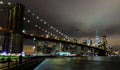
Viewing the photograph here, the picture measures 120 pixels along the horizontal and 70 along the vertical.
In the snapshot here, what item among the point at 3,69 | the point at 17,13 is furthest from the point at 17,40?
the point at 3,69

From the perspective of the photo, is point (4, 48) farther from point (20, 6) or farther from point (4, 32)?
point (20, 6)

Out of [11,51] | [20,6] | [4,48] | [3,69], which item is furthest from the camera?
[20,6]

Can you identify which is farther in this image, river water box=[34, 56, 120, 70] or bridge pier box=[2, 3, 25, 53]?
bridge pier box=[2, 3, 25, 53]

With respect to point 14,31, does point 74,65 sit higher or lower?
lower

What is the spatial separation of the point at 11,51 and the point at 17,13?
42.3 feet

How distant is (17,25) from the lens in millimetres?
59969

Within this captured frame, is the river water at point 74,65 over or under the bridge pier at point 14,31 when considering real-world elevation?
under

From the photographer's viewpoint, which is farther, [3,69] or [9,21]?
[9,21]

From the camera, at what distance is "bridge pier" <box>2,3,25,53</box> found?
2159 inches

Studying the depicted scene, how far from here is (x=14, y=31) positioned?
57.6 metres

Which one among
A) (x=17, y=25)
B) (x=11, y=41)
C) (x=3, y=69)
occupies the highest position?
(x=17, y=25)

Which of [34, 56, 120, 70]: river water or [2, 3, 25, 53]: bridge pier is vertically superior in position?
[2, 3, 25, 53]: bridge pier

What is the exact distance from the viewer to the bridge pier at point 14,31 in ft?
180

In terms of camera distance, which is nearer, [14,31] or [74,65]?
[74,65]
